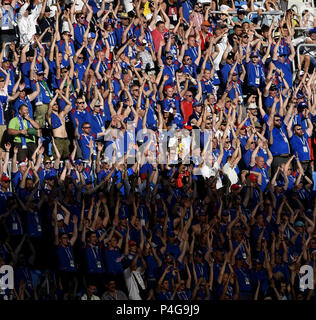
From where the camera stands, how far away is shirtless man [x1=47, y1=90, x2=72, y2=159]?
22672 mm

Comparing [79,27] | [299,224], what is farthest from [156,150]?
[79,27]

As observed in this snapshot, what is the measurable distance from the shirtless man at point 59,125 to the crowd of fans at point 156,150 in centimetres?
2

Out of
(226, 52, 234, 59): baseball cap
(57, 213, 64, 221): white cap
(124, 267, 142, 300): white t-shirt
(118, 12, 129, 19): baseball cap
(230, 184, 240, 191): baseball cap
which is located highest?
(118, 12, 129, 19): baseball cap

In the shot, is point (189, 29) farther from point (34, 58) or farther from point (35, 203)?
point (35, 203)

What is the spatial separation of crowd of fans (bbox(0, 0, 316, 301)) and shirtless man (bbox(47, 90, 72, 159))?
2 centimetres

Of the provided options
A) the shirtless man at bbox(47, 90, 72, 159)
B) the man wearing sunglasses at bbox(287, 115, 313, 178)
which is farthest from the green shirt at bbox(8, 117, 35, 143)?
the man wearing sunglasses at bbox(287, 115, 313, 178)

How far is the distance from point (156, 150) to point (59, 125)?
178cm

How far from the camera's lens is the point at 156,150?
75.3 ft

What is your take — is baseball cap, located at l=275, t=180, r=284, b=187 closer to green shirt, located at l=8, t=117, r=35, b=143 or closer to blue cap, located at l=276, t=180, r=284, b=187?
blue cap, located at l=276, t=180, r=284, b=187

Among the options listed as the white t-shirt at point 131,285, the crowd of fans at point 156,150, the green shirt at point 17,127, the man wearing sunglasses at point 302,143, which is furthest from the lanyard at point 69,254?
the man wearing sunglasses at point 302,143

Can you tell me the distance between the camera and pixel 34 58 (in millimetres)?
23359

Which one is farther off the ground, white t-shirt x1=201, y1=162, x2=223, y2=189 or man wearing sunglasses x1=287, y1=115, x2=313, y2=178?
man wearing sunglasses x1=287, y1=115, x2=313, y2=178
